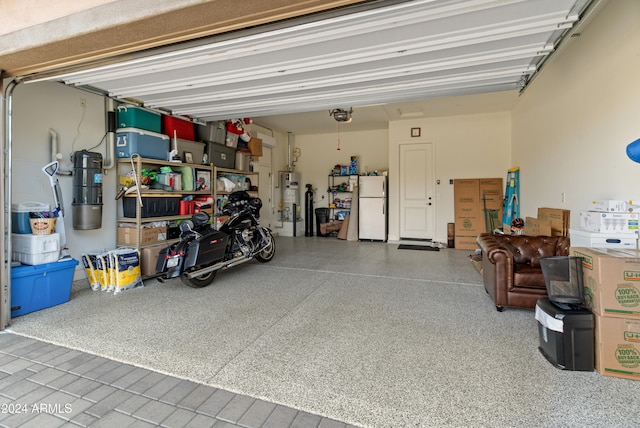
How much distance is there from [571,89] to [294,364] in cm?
440

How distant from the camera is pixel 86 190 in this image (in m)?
3.52

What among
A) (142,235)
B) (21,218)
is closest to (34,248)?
(21,218)

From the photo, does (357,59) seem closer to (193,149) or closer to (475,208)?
(193,149)

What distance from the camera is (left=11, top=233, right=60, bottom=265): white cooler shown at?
9.67 feet

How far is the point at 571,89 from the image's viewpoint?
3.54 m

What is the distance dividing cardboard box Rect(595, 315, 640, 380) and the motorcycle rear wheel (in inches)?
151

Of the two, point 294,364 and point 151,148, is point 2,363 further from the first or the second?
point 151,148

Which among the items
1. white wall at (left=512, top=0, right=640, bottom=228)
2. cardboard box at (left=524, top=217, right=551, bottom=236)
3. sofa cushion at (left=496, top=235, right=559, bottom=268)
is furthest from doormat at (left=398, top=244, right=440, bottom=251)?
sofa cushion at (left=496, top=235, right=559, bottom=268)

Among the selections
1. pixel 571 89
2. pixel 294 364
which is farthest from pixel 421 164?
pixel 294 364

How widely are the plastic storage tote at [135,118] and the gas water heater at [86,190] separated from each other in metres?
0.68

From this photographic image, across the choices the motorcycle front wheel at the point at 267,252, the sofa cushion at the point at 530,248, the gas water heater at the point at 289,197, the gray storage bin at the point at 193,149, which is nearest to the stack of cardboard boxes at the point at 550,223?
the sofa cushion at the point at 530,248

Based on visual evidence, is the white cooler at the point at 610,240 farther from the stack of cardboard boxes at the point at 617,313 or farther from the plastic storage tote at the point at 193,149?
the plastic storage tote at the point at 193,149

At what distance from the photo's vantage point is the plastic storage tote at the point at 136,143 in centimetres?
398

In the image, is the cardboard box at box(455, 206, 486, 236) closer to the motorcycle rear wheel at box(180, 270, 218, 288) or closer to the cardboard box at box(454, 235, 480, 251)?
the cardboard box at box(454, 235, 480, 251)
